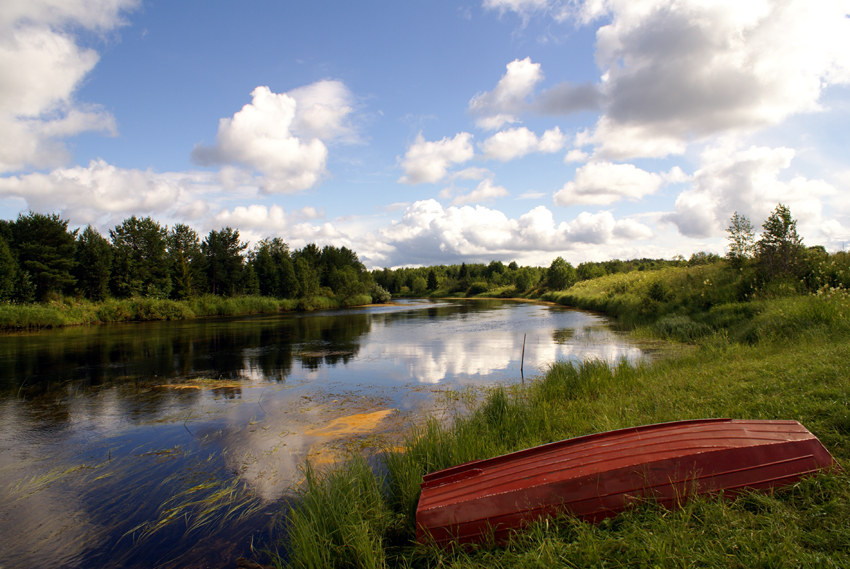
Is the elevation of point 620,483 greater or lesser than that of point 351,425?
greater

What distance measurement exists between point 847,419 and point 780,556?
256 cm

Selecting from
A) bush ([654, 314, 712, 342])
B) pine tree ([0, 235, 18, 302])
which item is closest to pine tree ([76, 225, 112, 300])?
pine tree ([0, 235, 18, 302])

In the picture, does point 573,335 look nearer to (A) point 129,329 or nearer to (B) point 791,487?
(B) point 791,487

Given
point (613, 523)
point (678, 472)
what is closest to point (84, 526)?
point (613, 523)

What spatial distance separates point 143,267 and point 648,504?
46.5 metres

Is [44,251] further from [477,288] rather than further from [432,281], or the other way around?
[432,281]

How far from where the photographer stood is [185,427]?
26.4 feet

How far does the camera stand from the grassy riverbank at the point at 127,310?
2628cm

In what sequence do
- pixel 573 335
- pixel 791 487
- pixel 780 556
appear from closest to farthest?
pixel 780 556 → pixel 791 487 → pixel 573 335

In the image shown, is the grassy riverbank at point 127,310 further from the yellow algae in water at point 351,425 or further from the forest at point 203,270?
the yellow algae in water at point 351,425

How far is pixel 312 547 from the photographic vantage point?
10.9 feet

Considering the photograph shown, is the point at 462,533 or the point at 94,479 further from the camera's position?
the point at 94,479

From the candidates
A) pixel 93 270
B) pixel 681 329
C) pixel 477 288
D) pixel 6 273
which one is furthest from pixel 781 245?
pixel 477 288

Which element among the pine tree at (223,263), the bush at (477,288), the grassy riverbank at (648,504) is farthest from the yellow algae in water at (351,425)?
the bush at (477,288)
